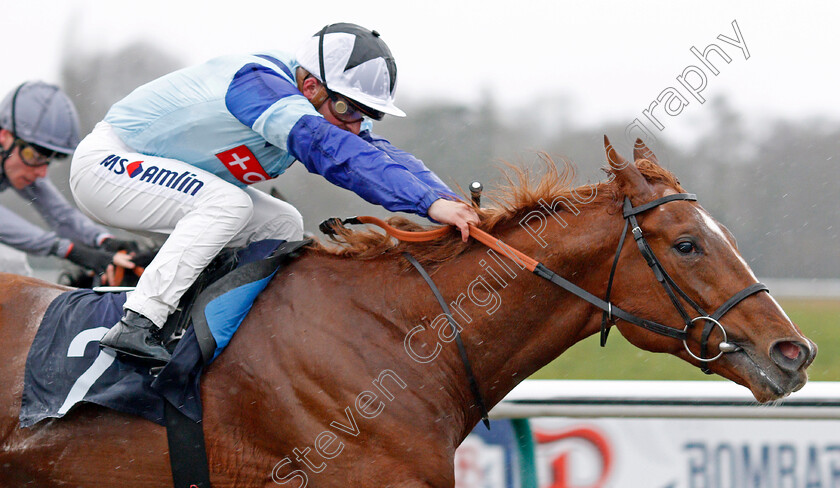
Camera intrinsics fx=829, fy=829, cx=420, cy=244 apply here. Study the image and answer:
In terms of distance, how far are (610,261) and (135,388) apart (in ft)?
5.09

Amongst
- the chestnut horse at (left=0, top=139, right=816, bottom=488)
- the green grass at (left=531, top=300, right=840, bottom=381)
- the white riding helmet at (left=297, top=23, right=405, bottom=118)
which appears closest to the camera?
the chestnut horse at (left=0, top=139, right=816, bottom=488)

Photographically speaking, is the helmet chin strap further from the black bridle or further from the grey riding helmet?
the grey riding helmet

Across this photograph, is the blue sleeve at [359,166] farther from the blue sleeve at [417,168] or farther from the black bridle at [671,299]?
the black bridle at [671,299]

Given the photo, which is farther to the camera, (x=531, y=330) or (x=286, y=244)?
(x=286, y=244)

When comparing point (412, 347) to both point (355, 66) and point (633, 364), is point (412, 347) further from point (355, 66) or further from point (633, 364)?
point (633, 364)

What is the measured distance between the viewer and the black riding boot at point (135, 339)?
2555 millimetres

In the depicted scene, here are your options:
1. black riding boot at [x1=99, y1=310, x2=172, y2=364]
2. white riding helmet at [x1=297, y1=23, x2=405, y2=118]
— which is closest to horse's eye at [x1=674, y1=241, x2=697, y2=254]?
white riding helmet at [x1=297, y1=23, x2=405, y2=118]

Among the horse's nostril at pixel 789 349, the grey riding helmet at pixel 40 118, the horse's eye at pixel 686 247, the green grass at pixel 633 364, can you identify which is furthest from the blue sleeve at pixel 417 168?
the green grass at pixel 633 364

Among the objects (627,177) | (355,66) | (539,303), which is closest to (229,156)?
(355,66)

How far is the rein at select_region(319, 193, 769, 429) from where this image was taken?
250cm

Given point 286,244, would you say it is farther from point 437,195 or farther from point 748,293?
point 748,293

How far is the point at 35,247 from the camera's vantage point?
5.18 metres

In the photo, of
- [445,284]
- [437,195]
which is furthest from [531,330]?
[437,195]

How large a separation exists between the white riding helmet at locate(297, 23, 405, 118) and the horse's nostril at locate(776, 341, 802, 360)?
1.45m
